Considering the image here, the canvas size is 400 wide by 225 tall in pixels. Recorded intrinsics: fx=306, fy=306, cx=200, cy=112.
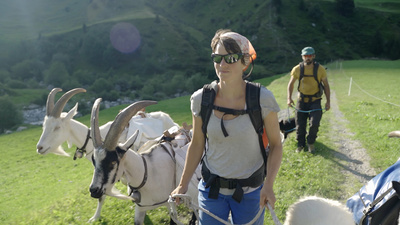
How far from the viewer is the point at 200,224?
10.2ft

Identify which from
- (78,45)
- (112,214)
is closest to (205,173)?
(112,214)

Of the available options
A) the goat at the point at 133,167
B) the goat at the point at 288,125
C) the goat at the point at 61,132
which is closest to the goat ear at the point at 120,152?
the goat at the point at 133,167

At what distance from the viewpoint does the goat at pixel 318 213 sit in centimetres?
272

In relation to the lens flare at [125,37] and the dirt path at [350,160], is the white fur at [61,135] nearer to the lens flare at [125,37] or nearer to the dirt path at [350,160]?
the dirt path at [350,160]

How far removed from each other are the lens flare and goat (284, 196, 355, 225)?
4162 inches

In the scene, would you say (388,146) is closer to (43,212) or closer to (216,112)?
(216,112)

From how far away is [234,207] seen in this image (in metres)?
2.95

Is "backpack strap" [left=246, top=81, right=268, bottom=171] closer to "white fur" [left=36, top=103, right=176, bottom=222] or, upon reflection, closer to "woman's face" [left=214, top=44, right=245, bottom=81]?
"woman's face" [left=214, top=44, right=245, bottom=81]

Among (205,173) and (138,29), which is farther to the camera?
(138,29)

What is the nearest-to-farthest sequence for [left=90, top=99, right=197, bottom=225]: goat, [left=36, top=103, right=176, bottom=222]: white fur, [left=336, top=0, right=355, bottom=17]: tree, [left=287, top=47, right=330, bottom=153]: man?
[left=90, top=99, right=197, bottom=225]: goat
[left=36, top=103, right=176, bottom=222]: white fur
[left=287, top=47, right=330, bottom=153]: man
[left=336, top=0, right=355, bottom=17]: tree

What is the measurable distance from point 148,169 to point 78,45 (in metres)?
111

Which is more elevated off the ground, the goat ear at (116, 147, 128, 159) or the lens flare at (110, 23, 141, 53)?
the goat ear at (116, 147, 128, 159)

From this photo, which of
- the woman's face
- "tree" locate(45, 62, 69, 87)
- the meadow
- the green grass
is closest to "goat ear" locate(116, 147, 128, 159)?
the woman's face

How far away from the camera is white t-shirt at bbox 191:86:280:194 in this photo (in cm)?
268
